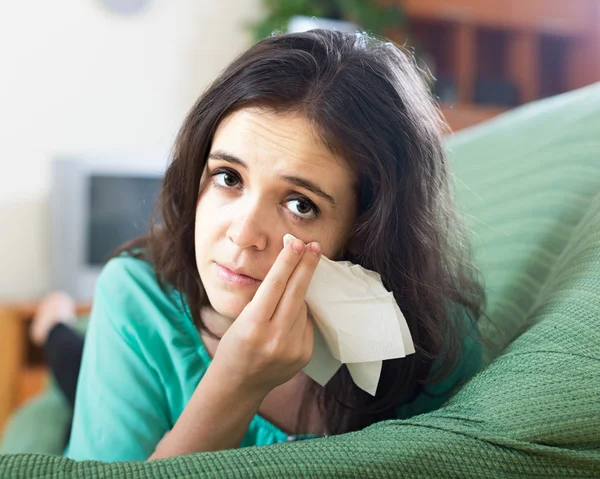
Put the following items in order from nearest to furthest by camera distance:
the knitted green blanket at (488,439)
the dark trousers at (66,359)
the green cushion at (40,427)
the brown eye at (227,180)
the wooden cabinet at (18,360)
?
the knitted green blanket at (488,439), the brown eye at (227,180), the green cushion at (40,427), the dark trousers at (66,359), the wooden cabinet at (18,360)

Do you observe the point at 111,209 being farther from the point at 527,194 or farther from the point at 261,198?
the point at 261,198

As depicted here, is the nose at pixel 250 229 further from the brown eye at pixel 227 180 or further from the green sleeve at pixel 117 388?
the green sleeve at pixel 117 388

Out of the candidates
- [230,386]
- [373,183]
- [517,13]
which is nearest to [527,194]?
[373,183]

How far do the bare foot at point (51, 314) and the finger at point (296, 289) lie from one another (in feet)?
5.43

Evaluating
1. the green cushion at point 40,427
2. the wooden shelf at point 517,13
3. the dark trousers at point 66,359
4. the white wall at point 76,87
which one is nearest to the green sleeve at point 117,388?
the green cushion at point 40,427

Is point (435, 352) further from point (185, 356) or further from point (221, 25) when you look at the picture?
point (221, 25)

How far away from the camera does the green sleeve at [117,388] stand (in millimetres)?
874

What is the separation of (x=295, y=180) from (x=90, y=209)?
94.4 inches

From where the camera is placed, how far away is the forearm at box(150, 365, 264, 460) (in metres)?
0.74

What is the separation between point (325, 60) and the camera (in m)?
0.82

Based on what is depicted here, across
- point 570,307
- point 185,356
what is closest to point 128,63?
point 185,356

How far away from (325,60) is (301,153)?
147mm

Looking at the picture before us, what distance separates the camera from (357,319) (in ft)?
2.54

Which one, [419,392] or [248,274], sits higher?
[248,274]
